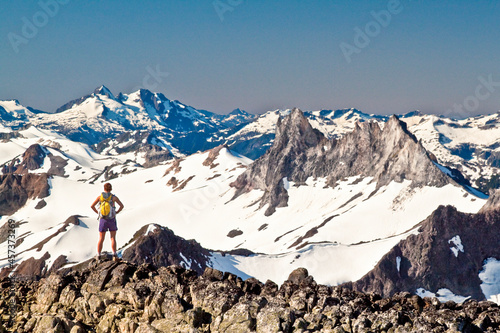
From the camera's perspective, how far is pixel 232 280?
29.5 meters

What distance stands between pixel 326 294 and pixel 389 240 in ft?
439

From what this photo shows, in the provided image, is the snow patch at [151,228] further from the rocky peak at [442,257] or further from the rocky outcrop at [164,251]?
the rocky peak at [442,257]

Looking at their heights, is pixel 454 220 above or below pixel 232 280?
above

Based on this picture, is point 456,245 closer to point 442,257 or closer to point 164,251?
point 442,257

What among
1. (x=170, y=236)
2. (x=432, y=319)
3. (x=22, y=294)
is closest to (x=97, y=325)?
(x=22, y=294)

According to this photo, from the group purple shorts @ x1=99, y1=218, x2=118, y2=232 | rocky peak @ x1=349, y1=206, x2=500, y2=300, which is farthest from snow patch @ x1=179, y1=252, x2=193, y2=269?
purple shorts @ x1=99, y1=218, x2=118, y2=232

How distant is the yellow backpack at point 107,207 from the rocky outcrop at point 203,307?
2.95 metres

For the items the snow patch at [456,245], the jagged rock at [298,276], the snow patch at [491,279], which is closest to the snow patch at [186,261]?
the snow patch at [456,245]

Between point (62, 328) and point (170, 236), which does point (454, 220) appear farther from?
point (62, 328)

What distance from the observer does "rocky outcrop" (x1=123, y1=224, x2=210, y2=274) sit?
139 m

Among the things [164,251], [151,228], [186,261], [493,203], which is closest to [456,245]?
[493,203]

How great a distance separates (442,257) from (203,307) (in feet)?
436

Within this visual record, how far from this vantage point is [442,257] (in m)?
Result: 143

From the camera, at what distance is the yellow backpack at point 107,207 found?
3032cm
